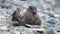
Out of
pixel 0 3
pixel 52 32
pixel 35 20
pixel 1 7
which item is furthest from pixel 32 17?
pixel 0 3

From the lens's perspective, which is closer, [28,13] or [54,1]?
[28,13]

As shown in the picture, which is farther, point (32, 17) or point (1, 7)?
point (1, 7)

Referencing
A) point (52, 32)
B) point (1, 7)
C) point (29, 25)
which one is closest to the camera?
point (52, 32)

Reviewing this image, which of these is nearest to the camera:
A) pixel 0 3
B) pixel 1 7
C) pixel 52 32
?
pixel 52 32

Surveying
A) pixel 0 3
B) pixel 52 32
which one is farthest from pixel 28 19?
pixel 0 3

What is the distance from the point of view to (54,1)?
23.0 metres

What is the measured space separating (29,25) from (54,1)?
49.2ft

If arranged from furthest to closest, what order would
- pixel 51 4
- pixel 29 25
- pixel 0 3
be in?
pixel 51 4, pixel 0 3, pixel 29 25

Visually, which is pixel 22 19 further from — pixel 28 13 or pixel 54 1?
pixel 54 1

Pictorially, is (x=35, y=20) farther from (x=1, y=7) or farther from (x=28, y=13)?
(x=1, y=7)

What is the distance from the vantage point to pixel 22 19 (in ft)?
28.1

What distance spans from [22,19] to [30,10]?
1.27 feet

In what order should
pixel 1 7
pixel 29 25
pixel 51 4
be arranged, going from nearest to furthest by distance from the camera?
pixel 29 25 < pixel 1 7 < pixel 51 4

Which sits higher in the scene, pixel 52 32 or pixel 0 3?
pixel 0 3
